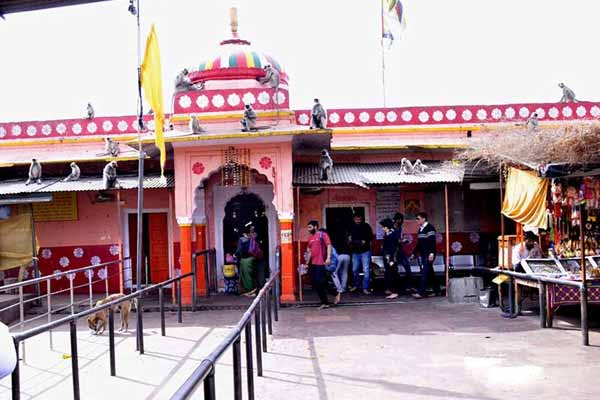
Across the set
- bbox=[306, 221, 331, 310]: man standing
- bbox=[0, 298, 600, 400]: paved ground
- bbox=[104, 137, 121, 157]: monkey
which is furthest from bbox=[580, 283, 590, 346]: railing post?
bbox=[104, 137, 121, 157]: monkey

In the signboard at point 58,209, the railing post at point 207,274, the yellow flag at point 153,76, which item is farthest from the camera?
the signboard at point 58,209

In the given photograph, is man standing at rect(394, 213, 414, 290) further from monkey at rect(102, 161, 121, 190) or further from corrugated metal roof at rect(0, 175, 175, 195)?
monkey at rect(102, 161, 121, 190)

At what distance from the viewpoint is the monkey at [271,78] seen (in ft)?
46.9

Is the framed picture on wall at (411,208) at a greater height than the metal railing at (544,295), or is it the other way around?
the framed picture on wall at (411,208)

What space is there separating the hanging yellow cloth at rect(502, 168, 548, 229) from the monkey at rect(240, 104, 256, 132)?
4927mm

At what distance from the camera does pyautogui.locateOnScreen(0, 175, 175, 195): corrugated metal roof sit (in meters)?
13.1

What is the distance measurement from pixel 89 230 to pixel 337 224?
234 inches

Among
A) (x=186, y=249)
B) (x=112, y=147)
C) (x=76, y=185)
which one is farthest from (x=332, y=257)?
(x=112, y=147)

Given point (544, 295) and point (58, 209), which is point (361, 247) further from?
point (58, 209)

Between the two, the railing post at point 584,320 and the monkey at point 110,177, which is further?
the monkey at point 110,177

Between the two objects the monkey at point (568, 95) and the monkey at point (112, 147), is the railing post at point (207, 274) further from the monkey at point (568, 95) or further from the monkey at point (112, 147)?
the monkey at point (568, 95)

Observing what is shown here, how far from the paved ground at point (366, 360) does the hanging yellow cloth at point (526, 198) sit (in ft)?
5.45

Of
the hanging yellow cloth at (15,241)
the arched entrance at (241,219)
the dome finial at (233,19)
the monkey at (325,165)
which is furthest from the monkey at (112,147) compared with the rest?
the dome finial at (233,19)

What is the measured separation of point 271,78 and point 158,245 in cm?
487
